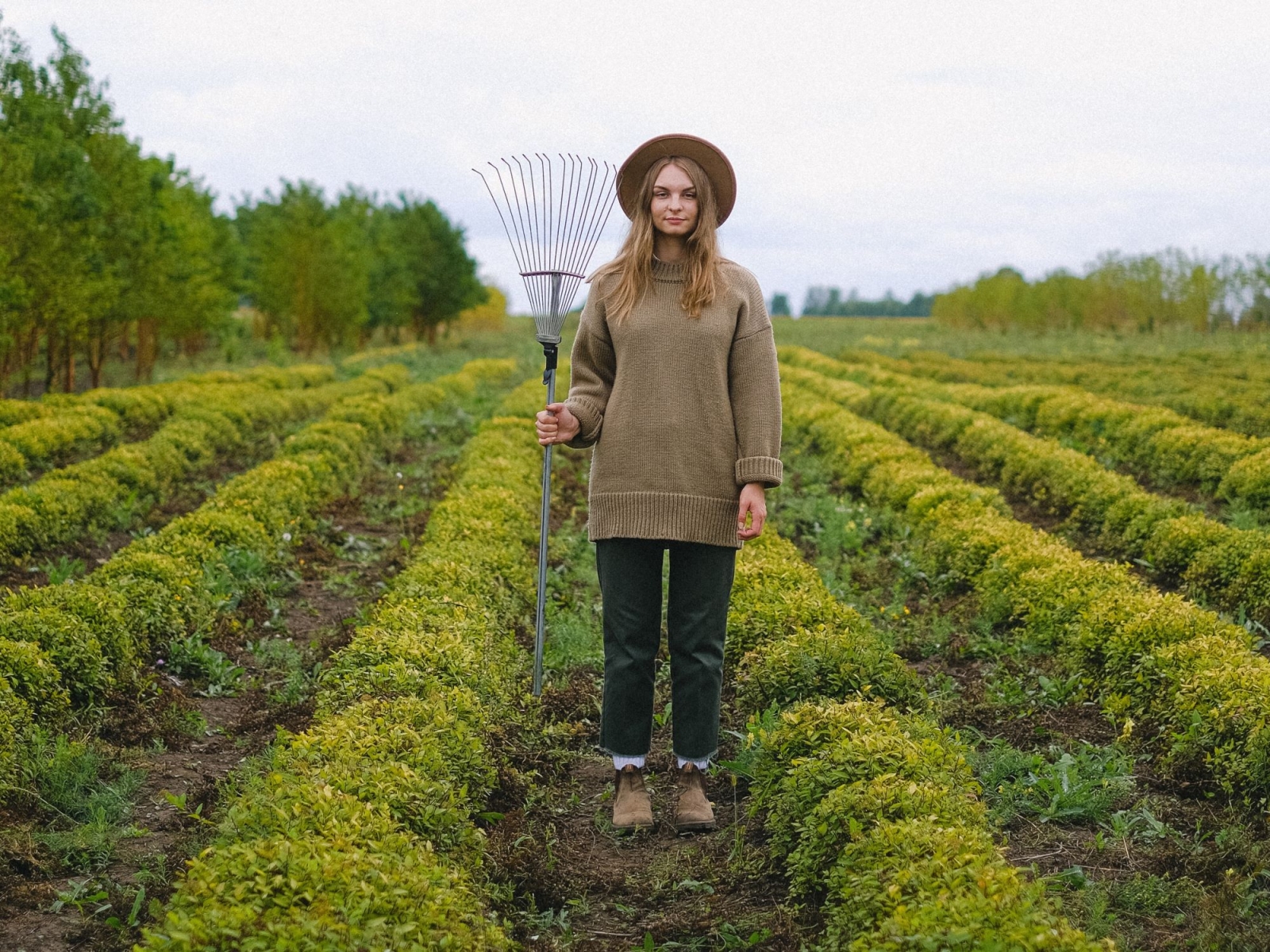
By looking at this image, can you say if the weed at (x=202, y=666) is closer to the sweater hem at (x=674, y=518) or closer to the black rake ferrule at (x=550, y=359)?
the black rake ferrule at (x=550, y=359)

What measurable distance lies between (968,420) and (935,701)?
35.3 feet

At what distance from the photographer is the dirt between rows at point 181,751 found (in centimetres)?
402

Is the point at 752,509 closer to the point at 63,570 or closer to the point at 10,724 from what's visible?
the point at 10,724

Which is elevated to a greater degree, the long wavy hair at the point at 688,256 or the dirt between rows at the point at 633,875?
the long wavy hair at the point at 688,256

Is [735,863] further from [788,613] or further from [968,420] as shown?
[968,420]

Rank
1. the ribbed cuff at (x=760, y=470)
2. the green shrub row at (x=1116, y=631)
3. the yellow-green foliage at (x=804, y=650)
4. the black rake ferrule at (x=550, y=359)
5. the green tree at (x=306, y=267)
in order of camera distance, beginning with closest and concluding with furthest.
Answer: the ribbed cuff at (x=760, y=470) < the green shrub row at (x=1116, y=631) < the black rake ferrule at (x=550, y=359) < the yellow-green foliage at (x=804, y=650) < the green tree at (x=306, y=267)

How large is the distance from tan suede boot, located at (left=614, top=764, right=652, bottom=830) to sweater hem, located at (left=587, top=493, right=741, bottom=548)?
3.59 ft

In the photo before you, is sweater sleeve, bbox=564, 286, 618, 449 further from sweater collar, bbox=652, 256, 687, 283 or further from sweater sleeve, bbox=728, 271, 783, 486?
sweater sleeve, bbox=728, 271, 783, 486

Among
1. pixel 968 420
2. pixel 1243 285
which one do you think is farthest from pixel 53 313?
pixel 1243 285

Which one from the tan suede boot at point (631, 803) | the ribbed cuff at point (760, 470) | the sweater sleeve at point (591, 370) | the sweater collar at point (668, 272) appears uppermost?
the sweater collar at point (668, 272)

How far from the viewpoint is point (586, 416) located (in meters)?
4.48

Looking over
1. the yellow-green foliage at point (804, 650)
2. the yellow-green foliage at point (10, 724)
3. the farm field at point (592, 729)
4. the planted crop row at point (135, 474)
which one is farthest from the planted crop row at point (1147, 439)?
the planted crop row at point (135, 474)

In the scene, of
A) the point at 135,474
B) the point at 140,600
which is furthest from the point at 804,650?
the point at 135,474

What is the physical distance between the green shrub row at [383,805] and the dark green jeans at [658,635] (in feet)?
2.23
